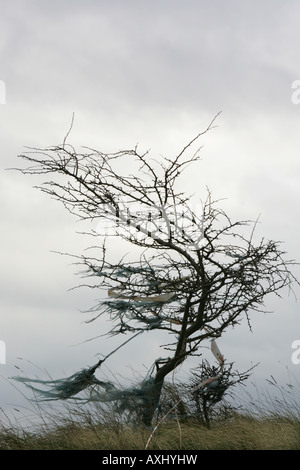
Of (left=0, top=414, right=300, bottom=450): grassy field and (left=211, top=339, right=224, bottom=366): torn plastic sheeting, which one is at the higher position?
(left=211, top=339, right=224, bottom=366): torn plastic sheeting

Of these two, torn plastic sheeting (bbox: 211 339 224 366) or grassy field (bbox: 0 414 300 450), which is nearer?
grassy field (bbox: 0 414 300 450)

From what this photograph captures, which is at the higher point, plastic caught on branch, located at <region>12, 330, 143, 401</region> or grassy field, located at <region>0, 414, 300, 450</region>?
plastic caught on branch, located at <region>12, 330, 143, 401</region>

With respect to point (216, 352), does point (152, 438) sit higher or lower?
lower

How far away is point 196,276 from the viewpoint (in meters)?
9.31

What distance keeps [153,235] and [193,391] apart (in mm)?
2389

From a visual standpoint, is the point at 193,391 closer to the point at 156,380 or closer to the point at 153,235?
the point at 156,380

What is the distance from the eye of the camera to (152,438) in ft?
27.5

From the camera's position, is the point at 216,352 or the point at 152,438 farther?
the point at 216,352

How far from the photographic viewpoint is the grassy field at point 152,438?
27.2 ft

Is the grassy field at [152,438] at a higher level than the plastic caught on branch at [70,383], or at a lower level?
lower

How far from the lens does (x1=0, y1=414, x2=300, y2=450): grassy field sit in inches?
326

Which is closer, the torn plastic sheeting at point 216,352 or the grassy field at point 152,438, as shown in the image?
the grassy field at point 152,438
